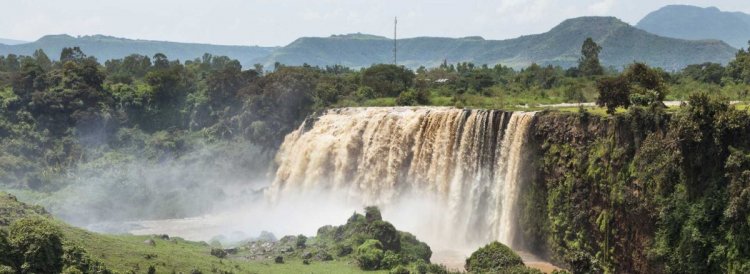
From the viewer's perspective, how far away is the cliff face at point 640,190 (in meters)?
15.7

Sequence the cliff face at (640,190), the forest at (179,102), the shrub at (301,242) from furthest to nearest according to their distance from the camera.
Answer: the forest at (179,102) → the shrub at (301,242) → the cliff face at (640,190)

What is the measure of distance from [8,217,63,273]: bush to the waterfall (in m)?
14.4

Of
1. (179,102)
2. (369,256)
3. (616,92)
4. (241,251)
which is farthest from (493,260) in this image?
(179,102)

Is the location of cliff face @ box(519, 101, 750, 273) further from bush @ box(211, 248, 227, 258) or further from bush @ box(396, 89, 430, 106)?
bush @ box(396, 89, 430, 106)

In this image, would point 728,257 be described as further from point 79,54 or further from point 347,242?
point 79,54

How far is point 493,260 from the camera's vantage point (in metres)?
19.7

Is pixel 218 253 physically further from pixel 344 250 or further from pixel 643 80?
pixel 643 80

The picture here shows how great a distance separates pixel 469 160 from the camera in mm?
25062

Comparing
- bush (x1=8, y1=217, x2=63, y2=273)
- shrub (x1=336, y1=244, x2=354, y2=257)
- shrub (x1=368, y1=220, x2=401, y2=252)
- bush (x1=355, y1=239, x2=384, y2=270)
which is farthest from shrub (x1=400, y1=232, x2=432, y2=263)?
bush (x1=8, y1=217, x2=63, y2=273)

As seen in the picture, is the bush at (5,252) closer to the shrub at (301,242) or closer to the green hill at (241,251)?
the green hill at (241,251)

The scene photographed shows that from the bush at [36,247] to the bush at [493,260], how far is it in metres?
11.4

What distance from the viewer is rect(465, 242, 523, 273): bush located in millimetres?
19375

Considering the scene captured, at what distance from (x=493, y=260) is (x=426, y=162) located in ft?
26.9

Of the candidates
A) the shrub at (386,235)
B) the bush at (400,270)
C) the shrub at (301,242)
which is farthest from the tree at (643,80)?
the shrub at (301,242)
